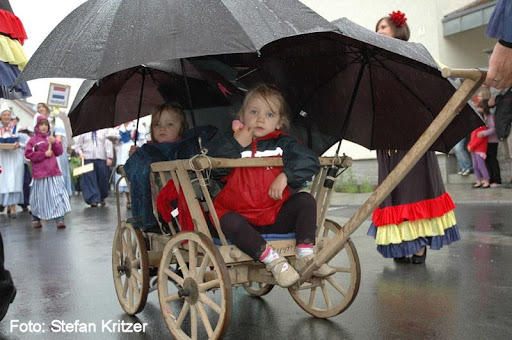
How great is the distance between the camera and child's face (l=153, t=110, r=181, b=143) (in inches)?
180

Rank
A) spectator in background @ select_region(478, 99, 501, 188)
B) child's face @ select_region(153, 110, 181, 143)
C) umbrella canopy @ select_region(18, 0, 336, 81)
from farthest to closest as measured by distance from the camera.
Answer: spectator in background @ select_region(478, 99, 501, 188) < child's face @ select_region(153, 110, 181, 143) < umbrella canopy @ select_region(18, 0, 336, 81)

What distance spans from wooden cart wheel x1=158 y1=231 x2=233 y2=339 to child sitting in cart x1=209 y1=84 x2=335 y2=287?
0.58 feet

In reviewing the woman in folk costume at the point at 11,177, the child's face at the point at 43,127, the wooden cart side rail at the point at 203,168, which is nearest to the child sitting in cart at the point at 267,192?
the wooden cart side rail at the point at 203,168

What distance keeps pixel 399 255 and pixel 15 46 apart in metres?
3.53

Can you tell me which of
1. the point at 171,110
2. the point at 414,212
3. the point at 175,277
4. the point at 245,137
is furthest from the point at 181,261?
the point at 414,212

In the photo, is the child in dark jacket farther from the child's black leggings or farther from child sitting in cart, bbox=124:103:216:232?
the child's black leggings

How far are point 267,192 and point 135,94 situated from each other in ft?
6.50

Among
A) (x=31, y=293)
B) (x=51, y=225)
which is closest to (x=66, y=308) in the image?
(x=31, y=293)

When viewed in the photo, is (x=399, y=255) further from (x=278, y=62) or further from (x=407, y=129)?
(x=278, y=62)

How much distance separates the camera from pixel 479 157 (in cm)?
1276

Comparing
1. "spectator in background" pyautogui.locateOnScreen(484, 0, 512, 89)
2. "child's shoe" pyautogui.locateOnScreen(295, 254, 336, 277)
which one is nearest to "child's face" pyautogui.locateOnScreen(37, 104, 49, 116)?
"child's shoe" pyautogui.locateOnScreen(295, 254, 336, 277)

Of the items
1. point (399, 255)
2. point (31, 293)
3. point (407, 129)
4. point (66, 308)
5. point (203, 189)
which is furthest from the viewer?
point (399, 255)

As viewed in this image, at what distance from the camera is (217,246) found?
356 centimetres

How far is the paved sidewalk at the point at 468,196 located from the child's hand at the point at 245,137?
25.4 feet
